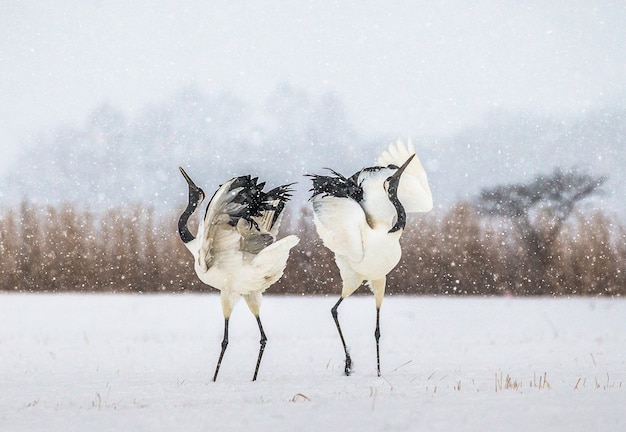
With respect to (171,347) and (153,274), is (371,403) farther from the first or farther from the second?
(153,274)

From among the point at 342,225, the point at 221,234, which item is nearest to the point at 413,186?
the point at 342,225

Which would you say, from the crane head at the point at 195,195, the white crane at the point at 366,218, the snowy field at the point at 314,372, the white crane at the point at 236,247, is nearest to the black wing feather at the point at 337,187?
the white crane at the point at 366,218

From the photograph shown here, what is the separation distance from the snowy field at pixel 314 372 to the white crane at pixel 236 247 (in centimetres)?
95

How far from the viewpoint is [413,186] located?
8.20 m

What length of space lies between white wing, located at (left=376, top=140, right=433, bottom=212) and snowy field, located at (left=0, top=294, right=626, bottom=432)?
186cm

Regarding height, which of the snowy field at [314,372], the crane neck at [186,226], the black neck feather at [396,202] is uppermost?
the black neck feather at [396,202]

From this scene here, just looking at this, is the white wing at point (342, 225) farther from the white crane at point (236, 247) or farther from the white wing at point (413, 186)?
the white wing at point (413, 186)

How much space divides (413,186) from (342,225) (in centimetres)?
125

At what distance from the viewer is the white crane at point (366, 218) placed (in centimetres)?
738

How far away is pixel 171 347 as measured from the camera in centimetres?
1140

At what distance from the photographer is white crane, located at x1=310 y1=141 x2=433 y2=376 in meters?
7.38

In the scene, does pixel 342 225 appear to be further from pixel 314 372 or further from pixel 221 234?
pixel 314 372

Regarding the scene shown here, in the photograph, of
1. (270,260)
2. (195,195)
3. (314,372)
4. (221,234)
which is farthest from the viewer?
(314,372)

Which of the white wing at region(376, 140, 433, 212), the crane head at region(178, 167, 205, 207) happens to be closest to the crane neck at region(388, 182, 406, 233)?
the white wing at region(376, 140, 433, 212)
